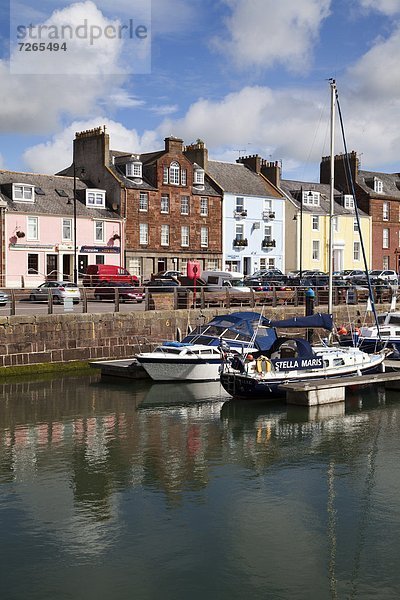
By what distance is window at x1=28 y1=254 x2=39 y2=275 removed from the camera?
5391 centimetres

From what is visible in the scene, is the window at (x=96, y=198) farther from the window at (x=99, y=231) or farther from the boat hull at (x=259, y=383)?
the boat hull at (x=259, y=383)

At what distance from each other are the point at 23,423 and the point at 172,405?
498 cm

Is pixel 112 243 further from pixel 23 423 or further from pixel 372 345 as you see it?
pixel 23 423

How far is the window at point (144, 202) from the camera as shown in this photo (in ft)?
195

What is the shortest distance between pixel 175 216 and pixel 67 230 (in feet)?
32.0

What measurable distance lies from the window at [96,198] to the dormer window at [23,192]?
15.7 ft

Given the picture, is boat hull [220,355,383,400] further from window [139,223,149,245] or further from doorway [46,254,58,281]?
window [139,223,149,245]

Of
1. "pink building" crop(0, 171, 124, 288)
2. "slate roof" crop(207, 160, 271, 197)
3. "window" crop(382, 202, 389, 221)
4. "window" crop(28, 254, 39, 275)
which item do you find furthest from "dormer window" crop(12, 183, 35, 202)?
"window" crop(382, 202, 389, 221)

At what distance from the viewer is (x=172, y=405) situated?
24281 millimetres

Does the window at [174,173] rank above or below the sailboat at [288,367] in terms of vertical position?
above

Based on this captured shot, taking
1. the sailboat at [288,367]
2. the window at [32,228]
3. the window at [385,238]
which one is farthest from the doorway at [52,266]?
the window at [385,238]

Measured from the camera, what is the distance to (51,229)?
54812mm

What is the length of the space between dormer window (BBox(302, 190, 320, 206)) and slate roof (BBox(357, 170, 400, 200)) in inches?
226

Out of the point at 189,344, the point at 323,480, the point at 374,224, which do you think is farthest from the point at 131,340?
the point at 374,224
